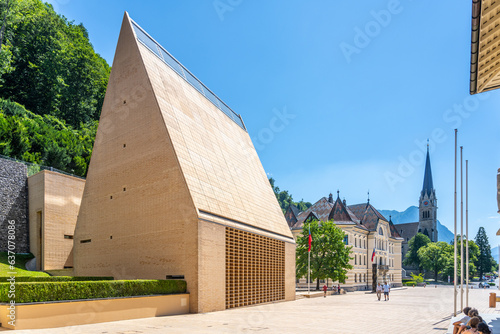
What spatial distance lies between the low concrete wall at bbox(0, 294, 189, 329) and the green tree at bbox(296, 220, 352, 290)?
30297mm

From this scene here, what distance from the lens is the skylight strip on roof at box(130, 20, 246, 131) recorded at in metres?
26.8

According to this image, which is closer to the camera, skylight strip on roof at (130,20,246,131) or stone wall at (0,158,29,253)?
skylight strip on roof at (130,20,246,131)

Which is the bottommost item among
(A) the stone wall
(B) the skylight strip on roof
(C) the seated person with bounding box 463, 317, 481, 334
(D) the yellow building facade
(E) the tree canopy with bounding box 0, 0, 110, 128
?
→ (D) the yellow building facade

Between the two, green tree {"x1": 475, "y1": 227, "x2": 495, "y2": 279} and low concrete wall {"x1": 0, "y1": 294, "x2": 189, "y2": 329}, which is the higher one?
low concrete wall {"x1": 0, "y1": 294, "x2": 189, "y2": 329}

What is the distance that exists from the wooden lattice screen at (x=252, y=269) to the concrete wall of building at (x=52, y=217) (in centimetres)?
1249

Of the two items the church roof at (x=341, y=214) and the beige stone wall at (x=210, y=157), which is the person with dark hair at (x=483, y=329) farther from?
the church roof at (x=341, y=214)

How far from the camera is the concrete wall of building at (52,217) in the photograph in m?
27.0

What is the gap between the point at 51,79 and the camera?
4550 cm

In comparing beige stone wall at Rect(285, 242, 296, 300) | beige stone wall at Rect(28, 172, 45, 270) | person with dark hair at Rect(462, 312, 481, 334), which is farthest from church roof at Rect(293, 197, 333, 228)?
person with dark hair at Rect(462, 312, 481, 334)

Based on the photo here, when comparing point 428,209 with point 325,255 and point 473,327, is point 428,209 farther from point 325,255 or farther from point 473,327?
point 473,327

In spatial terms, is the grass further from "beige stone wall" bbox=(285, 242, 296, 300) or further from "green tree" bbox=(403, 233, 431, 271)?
"green tree" bbox=(403, 233, 431, 271)

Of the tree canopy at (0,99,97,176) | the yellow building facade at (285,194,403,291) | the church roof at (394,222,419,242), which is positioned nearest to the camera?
the tree canopy at (0,99,97,176)

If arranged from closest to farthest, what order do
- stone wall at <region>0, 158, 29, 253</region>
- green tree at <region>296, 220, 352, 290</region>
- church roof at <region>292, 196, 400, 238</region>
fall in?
stone wall at <region>0, 158, 29, 253</region>, green tree at <region>296, 220, 352, 290</region>, church roof at <region>292, 196, 400, 238</region>

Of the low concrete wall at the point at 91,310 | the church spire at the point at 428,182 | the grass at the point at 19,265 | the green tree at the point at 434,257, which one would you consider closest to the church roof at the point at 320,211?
the grass at the point at 19,265
